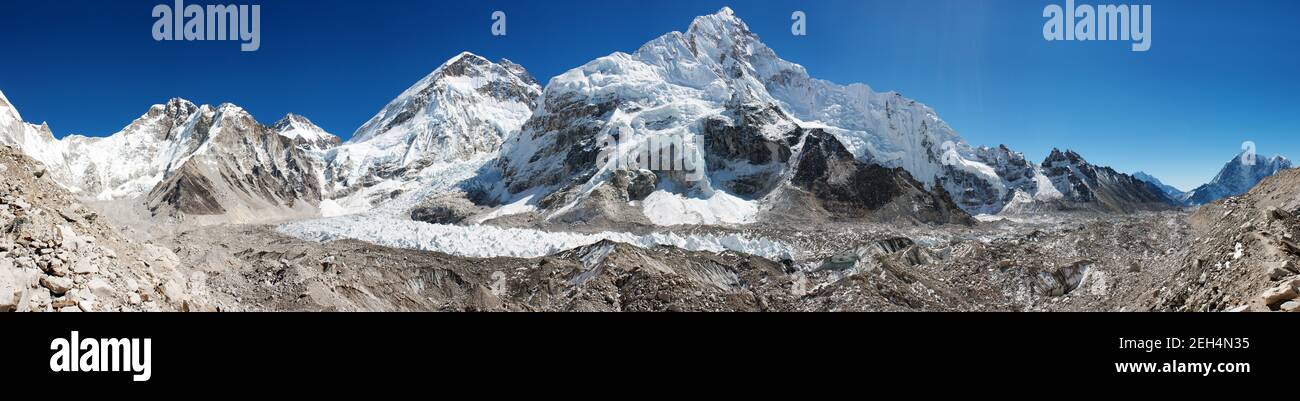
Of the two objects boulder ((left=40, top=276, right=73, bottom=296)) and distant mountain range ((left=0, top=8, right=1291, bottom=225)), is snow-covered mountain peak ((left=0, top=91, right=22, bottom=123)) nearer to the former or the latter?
distant mountain range ((left=0, top=8, right=1291, bottom=225))

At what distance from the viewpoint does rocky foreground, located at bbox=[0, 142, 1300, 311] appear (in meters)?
14.4

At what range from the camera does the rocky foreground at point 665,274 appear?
47.4ft

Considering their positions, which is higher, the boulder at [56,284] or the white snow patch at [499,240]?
the white snow patch at [499,240]

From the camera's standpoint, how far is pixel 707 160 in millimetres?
139500

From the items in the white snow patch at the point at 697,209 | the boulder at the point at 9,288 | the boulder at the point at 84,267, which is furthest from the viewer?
the white snow patch at the point at 697,209

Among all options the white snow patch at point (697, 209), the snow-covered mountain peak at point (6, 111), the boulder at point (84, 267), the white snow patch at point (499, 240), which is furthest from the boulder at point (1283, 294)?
the snow-covered mountain peak at point (6, 111)

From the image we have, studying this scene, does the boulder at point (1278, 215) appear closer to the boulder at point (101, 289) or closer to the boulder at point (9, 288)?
the boulder at point (101, 289)

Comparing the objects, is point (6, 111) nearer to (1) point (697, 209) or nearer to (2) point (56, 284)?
(1) point (697, 209)

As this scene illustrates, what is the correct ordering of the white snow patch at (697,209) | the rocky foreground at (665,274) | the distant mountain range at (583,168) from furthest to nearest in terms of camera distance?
the distant mountain range at (583,168) < the white snow patch at (697,209) < the rocky foreground at (665,274)

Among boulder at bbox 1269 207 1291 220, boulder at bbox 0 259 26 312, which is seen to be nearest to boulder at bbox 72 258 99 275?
boulder at bbox 0 259 26 312
